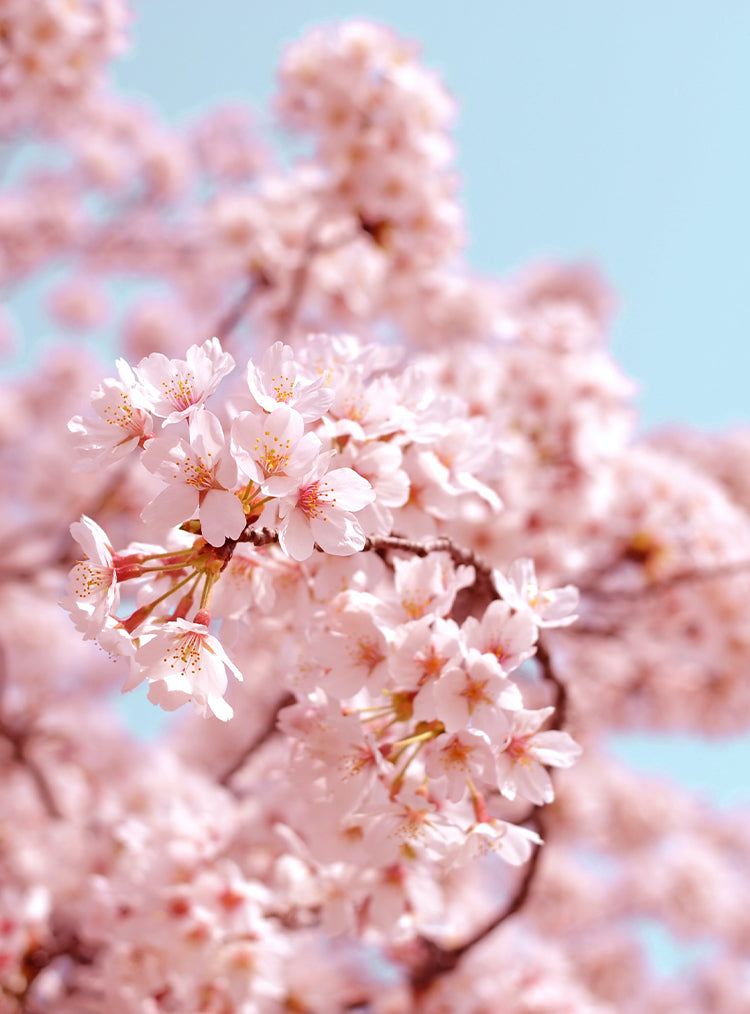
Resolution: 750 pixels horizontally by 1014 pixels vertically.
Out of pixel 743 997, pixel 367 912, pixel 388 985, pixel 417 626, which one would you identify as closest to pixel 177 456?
pixel 417 626

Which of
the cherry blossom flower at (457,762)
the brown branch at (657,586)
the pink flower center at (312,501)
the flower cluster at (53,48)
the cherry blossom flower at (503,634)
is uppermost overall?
the flower cluster at (53,48)

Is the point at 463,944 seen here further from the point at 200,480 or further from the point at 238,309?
the point at 238,309

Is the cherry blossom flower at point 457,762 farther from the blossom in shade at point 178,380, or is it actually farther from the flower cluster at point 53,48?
the flower cluster at point 53,48

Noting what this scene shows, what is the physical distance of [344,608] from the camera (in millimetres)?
1353

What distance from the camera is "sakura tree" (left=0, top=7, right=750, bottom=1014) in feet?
3.98

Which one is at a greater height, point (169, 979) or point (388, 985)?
point (388, 985)

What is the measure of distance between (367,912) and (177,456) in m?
1.16

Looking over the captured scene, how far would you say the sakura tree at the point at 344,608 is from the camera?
1212 mm

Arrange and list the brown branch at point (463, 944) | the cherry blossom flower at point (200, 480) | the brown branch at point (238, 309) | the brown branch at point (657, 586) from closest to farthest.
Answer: the cherry blossom flower at point (200, 480), the brown branch at point (463, 944), the brown branch at point (657, 586), the brown branch at point (238, 309)

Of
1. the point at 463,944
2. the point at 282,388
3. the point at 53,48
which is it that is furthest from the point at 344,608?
the point at 53,48

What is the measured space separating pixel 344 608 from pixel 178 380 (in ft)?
1.42

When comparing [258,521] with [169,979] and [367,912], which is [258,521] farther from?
[169,979]

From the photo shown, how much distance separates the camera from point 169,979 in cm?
216

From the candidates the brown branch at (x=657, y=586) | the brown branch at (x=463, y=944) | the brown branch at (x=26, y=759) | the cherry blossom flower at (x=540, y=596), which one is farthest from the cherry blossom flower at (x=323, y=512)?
the brown branch at (x=26, y=759)
